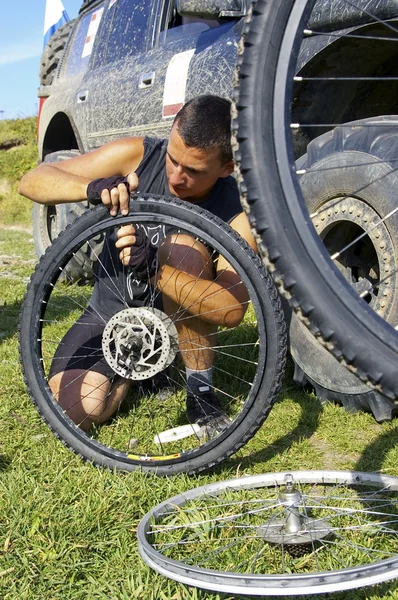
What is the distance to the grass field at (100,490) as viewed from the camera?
1.86 metres

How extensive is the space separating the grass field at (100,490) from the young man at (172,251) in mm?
237

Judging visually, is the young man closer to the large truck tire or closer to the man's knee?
the man's knee

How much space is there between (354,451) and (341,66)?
5.10 ft

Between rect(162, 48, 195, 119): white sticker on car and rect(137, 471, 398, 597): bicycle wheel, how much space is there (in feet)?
7.29

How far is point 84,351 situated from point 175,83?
1.62 m

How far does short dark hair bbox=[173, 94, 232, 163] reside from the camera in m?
2.64

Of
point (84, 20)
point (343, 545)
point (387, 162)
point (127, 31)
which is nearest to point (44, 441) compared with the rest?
point (343, 545)

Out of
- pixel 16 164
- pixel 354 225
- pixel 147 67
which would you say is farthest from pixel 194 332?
pixel 16 164

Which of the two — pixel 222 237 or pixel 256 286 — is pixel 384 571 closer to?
pixel 256 286

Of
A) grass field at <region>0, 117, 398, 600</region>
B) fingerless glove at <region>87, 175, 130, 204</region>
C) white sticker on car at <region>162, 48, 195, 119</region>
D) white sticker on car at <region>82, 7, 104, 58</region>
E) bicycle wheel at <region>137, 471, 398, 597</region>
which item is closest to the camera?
bicycle wheel at <region>137, 471, 398, 597</region>

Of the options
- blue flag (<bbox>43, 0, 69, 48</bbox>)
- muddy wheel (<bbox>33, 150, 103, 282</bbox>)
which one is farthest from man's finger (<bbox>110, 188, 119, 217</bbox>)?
blue flag (<bbox>43, 0, 69, 48</bbox>)

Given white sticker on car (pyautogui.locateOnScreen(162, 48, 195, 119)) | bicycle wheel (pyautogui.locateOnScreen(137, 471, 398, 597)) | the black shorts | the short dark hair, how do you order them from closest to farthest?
bicycle wheel (pyautogui.locateOnScreen(137, 471, 398, 597))
the short dark hair
the black shorts
white sticker on car (pyautogui.locateOnScreen(162, 48, 195, 119))

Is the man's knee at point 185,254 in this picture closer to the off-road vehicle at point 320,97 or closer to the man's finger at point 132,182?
the man's finger at point 132,182

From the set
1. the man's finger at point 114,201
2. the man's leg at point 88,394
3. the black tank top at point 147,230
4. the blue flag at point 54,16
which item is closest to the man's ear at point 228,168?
the black tank top at point 147,230
